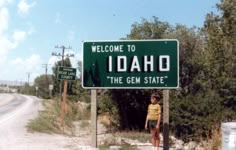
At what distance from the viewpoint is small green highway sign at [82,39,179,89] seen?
1077 centimetres

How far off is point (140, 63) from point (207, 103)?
28.2 ft

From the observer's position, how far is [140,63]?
36.4 ft

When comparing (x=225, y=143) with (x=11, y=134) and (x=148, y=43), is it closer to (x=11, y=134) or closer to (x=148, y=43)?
(x=148, y=43)

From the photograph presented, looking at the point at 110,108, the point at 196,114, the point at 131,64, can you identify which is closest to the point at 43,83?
the point at 110,108

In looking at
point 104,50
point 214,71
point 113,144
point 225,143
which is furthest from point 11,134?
point 225,143

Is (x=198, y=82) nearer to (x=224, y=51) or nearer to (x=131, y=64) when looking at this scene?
(x=224, y=51)

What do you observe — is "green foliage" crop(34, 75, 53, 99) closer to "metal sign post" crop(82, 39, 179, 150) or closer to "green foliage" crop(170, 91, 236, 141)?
"green foliage" crop(170, 91, 236, 141)

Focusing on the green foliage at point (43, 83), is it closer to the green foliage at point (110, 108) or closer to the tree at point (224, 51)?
the green foliage at point (110, 108)

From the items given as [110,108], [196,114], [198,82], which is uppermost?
[198,82]

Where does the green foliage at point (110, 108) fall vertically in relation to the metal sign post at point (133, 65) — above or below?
below

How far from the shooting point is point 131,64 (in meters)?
11.2

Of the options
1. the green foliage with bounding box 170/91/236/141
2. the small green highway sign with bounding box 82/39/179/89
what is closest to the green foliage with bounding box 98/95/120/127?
the green foliage with bounding box 170/91/236/141

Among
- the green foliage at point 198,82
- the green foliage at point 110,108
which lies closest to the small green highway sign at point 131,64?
the green foliage at point 198,82

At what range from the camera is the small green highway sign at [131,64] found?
1077 centimetres
